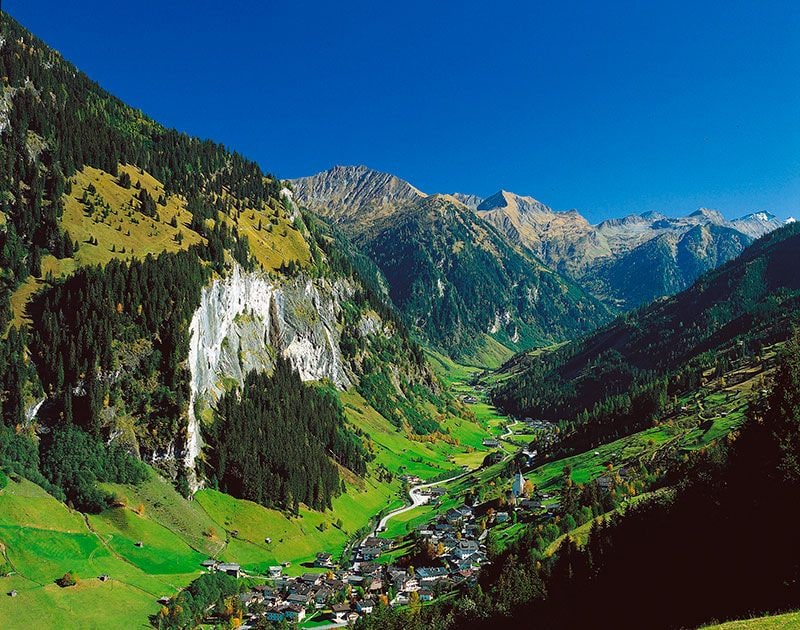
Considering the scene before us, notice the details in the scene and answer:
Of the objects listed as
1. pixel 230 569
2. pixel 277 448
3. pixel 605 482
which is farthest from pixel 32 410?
pixel 605 482

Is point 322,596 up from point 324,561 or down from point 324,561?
down

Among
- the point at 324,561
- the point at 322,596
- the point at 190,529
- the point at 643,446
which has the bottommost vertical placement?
the point at 322,596

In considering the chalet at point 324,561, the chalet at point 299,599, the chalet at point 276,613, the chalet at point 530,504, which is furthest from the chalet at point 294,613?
the chalet at point 530,504

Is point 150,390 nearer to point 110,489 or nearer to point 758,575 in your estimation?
point 110,489

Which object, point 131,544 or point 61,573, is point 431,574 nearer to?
point 131,544

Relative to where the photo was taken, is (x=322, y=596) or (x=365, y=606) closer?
(x=365, y=606)
